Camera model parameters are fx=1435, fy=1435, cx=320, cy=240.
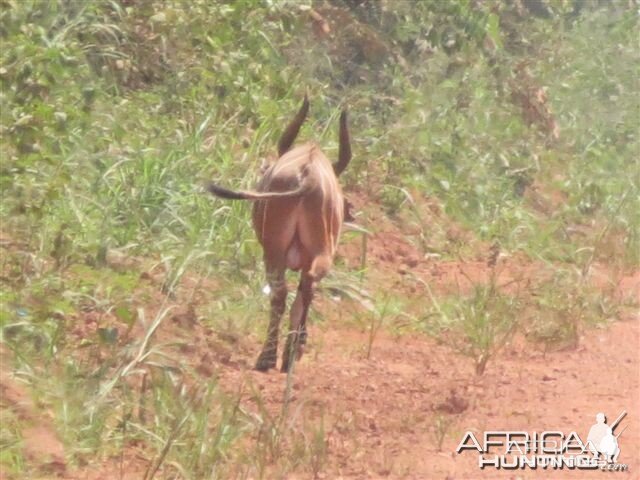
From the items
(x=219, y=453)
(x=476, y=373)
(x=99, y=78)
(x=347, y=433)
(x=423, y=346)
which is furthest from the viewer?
(x=99, y=78)

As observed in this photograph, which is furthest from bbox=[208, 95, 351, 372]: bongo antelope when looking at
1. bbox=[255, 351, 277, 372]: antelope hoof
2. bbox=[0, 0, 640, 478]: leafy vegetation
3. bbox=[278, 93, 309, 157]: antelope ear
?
bbox=[278, 93, 309, 157]: antelope ear

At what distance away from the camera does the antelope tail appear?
5773 mm

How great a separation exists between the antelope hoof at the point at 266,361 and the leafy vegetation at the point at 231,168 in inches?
13.7

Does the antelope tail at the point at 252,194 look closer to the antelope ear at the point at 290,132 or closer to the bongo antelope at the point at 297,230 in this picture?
the bongo antelope at the point at 297,230

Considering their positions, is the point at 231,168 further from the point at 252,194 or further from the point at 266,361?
the point at 252,194

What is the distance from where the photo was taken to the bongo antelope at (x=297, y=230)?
6.29 metres

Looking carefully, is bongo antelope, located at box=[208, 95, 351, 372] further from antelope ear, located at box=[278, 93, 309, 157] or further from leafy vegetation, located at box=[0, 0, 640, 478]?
antelope ear, located at box=[278, 93, 309, 157]

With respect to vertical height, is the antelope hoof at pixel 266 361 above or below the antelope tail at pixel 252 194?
below

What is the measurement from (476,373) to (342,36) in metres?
5.13

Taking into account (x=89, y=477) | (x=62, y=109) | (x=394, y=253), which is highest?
(x=62, y=109)

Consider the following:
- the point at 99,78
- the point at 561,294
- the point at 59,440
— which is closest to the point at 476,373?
the point at 561,294

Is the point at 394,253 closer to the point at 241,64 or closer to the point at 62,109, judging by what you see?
the point at 241,64

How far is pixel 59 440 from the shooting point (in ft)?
15.8

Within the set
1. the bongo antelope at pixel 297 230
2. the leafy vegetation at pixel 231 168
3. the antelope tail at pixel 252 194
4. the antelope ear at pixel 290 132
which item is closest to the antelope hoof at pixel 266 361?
the bongo antelope at pixel 297 230
